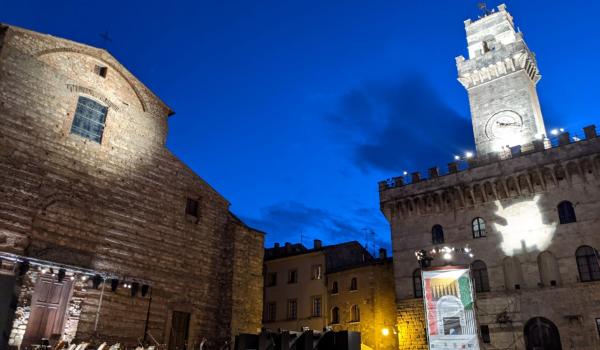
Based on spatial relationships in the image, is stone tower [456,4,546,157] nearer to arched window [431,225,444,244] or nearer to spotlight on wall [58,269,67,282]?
arched window [431,225,444,244]

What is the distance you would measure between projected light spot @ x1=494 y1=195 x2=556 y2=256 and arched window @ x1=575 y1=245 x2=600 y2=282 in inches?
54.4

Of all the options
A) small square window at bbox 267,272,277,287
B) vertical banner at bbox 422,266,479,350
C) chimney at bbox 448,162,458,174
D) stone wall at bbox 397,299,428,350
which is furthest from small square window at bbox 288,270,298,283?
vertical banner at bbox 422,266,479,350

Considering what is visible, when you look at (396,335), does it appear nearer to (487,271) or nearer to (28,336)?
(487,271)

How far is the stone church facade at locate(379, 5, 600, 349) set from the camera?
21.0 meters

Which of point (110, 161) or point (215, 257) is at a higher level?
point (110, 161)

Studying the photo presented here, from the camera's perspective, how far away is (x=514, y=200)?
23.6 meters

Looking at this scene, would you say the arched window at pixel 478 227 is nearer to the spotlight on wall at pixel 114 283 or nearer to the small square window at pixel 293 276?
the small square window at pixel 293 276

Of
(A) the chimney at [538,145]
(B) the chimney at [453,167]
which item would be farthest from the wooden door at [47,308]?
(A) the chimney at [538,145]

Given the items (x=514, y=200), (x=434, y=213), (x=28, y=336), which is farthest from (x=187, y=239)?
(x=514, y=200)

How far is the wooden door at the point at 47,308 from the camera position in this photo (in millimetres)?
15281

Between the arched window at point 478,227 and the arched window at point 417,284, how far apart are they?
3636 millimetres

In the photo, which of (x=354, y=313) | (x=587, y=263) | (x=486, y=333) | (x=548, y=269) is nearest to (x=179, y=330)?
(x=354, y=313)

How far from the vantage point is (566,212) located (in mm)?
22188

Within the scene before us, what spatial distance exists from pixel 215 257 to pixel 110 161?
6505 millimetres
